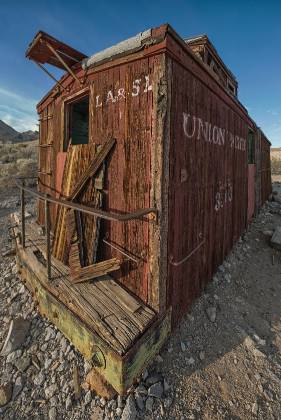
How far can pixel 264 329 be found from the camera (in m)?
4.00

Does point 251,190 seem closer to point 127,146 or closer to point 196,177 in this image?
point 196,177

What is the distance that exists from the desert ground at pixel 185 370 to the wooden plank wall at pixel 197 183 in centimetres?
50

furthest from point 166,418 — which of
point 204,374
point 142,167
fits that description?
point 142,167

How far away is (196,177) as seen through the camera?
4.06 metres

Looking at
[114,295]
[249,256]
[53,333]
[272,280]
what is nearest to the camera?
[114,295]

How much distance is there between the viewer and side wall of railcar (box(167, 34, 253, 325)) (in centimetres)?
337

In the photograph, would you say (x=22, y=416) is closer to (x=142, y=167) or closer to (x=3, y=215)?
(x=142, y=167)

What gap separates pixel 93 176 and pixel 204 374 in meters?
3.05

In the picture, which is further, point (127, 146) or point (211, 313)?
point (211, 313)

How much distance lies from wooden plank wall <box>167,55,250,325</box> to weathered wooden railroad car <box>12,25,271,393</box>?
3 cm

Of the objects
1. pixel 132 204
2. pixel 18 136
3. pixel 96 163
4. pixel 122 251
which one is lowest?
pixel 122 251

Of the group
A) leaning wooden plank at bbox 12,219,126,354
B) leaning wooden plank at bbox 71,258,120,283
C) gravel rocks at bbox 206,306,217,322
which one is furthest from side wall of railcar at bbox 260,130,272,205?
leaning wooden plank at bbox 12,219,126,354

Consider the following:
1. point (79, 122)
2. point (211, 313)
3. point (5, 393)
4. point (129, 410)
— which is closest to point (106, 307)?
point (129, 410)

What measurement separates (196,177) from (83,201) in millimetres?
1851
